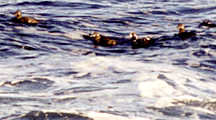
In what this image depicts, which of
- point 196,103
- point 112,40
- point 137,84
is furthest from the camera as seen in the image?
point 112,40

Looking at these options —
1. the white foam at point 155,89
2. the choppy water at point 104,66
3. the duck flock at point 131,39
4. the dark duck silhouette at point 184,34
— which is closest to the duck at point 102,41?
the duck flock at point 131,39

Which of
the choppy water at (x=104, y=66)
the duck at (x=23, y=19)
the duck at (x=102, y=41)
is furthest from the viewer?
the duck at (x=23, y=19)

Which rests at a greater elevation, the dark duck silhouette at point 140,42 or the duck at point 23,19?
the duck at point 23,19

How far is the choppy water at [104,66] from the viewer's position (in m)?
9.75

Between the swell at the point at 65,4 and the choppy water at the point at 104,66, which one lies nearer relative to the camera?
the choppy water at the point at 104,66

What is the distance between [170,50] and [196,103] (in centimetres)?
594

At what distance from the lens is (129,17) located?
21500mm

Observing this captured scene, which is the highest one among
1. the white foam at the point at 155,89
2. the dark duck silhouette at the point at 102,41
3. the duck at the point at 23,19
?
the duck at the point at 23,19

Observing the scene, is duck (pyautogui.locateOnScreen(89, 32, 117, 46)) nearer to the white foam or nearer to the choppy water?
the choppy water

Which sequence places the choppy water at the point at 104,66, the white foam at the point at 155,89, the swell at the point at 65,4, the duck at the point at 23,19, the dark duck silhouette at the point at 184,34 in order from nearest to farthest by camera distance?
the choppy water at the point at 104,66 < the white foam at the point at 155,89 < the dark duck silhouette at the point at 184,34 < the duck at the point at 23,19 < the swell at the point at 65,4

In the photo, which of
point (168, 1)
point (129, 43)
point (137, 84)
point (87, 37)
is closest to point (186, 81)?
point (137, 84)

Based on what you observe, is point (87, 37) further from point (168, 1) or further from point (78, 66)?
point (168, 1)

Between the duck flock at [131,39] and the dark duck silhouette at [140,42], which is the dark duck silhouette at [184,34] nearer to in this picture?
the duck flock at [131,39]

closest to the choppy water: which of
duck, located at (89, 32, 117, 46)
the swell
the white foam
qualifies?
the white foam
